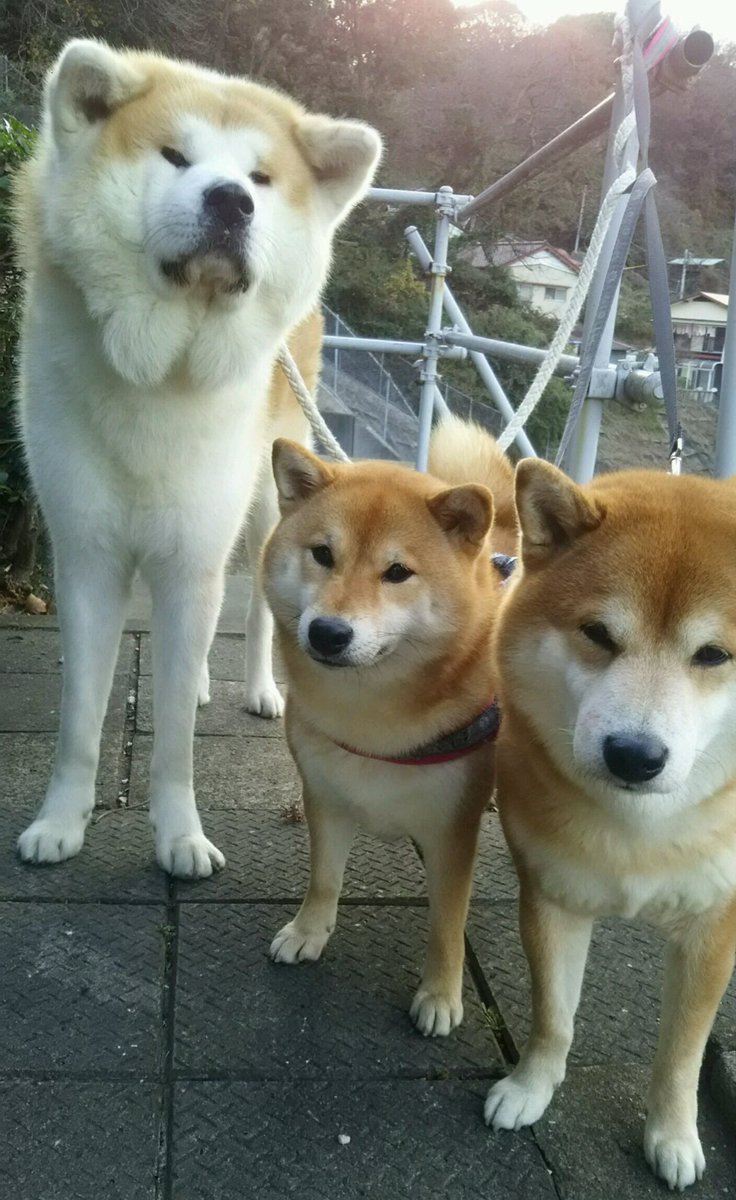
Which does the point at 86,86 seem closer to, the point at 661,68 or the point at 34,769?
the point at 661,68

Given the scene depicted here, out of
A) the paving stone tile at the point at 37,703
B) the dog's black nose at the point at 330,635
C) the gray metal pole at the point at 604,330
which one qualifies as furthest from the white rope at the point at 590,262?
the paving stone tile at the point at 37,703

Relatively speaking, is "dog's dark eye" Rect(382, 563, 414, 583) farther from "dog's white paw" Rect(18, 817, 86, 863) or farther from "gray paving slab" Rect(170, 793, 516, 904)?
"dog's white paw" Rect(18, 817, 86, 863)

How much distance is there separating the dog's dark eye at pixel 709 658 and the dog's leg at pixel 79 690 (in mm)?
1456

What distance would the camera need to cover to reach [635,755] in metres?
1.39

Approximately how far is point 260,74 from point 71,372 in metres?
22.2

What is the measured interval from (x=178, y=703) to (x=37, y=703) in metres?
1.22

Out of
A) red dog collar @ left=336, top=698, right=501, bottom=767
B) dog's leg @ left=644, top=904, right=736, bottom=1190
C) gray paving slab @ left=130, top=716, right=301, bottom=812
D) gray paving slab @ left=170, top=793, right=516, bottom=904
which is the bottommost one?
gray paving slab @ left=130, top=716, right=301, bottom=812

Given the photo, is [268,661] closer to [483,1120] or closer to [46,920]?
[46,920]

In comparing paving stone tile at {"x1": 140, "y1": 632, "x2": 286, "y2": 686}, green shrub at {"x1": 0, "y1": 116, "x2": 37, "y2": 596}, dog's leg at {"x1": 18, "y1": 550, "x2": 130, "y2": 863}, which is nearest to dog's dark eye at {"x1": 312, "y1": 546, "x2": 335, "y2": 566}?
dog's leg at {"x1": 18, "y1": 550, "x2": 130, "y2": 863}

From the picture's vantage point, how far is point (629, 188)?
2.65 metres

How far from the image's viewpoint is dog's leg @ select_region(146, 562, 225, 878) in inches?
95.8

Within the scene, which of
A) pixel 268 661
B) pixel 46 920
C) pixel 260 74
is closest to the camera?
pixel 46 920

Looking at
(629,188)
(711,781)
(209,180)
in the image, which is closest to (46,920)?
(711,781)

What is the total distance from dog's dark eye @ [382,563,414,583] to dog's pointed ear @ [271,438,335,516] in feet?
0.99
